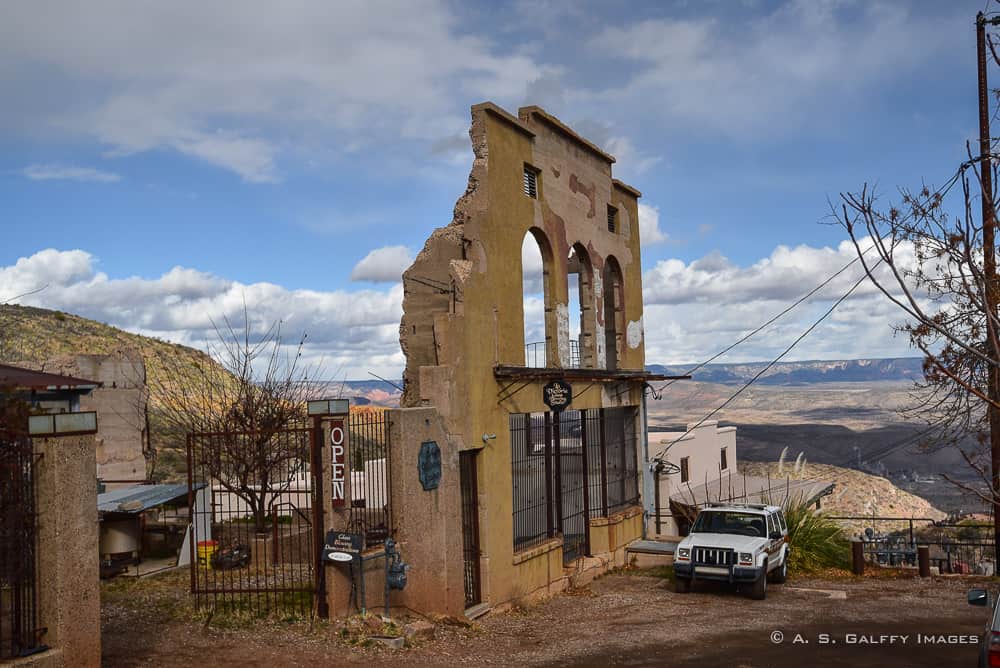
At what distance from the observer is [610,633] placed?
49.5 ft

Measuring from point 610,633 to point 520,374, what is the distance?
5.30 m

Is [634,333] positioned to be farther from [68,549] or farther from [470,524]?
[68,549]

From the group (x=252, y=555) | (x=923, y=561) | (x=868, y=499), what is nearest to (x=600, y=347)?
(x=923, y=561)

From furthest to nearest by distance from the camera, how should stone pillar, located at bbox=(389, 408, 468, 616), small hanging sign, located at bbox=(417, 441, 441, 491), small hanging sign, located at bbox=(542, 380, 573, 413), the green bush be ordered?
the green bush < small hanging sign, located at bbox=(542, 380, 573, 413) < small hanging sign, located at bbox=(417, 441, 441, 491) < stone pillar, located at bbox=(389, 408, 468, 616)

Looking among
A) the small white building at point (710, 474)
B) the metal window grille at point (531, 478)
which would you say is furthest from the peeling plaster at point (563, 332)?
the small white building at point (710, 474)

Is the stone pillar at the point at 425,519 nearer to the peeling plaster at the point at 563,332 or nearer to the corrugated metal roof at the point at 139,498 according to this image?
the peeling plaster at the point at 563,332

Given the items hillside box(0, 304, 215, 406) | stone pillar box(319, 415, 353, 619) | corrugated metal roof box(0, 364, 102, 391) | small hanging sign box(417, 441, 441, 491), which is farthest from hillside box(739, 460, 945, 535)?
stone pillar box(319, 415, 353, 619)

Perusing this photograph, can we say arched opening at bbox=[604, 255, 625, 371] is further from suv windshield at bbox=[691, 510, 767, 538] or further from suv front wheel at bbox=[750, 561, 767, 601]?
suv front wheel at bbox=[750, 561, 767, 601]

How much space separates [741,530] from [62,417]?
1412cm

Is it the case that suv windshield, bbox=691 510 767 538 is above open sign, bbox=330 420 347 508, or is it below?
below

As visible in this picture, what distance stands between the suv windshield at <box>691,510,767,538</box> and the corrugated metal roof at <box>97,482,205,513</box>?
1088 cm

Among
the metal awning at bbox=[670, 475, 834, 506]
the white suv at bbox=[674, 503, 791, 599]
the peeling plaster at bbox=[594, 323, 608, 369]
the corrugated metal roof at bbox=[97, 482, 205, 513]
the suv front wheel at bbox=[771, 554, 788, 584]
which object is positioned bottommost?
the metal awning at bbox=[670, 475, 834, 506]

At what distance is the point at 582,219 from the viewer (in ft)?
71.8

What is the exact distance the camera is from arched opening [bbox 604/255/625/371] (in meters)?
24.1
